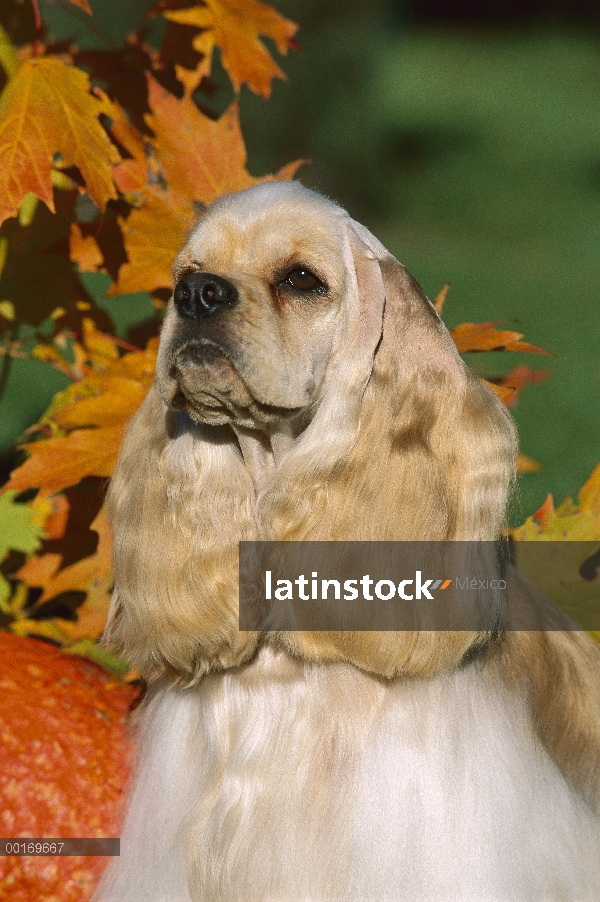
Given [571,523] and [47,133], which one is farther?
[571,523]

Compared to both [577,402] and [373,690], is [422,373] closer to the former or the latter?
[373,690]

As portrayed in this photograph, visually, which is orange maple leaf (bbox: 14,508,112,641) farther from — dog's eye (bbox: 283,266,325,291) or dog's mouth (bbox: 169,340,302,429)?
dog's eye (bbox: 283,266,325,291)

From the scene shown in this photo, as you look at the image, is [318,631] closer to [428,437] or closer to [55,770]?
[428,437]

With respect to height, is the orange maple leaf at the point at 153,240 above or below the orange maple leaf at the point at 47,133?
below

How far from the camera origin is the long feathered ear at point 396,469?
2.06 metres

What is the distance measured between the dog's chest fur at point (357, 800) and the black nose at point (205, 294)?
0.71 metres

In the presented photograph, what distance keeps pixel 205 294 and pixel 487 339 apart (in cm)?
104

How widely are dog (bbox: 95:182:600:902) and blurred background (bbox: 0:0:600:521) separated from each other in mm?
3102

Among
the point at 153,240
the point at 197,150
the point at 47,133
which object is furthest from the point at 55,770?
the point at 197,150

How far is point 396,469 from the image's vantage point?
2.07 m

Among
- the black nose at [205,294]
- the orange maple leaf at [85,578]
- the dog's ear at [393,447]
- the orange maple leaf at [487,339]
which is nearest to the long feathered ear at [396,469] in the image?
the dog's ear at [393,447]

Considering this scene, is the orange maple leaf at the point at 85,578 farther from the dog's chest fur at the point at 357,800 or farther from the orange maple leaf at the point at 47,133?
the orange maple leaf at the point at 47,133

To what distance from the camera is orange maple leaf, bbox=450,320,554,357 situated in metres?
2.72

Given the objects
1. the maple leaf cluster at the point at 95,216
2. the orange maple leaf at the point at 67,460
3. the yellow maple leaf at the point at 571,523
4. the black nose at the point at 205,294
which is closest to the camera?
the black nose at the point at 205,294
